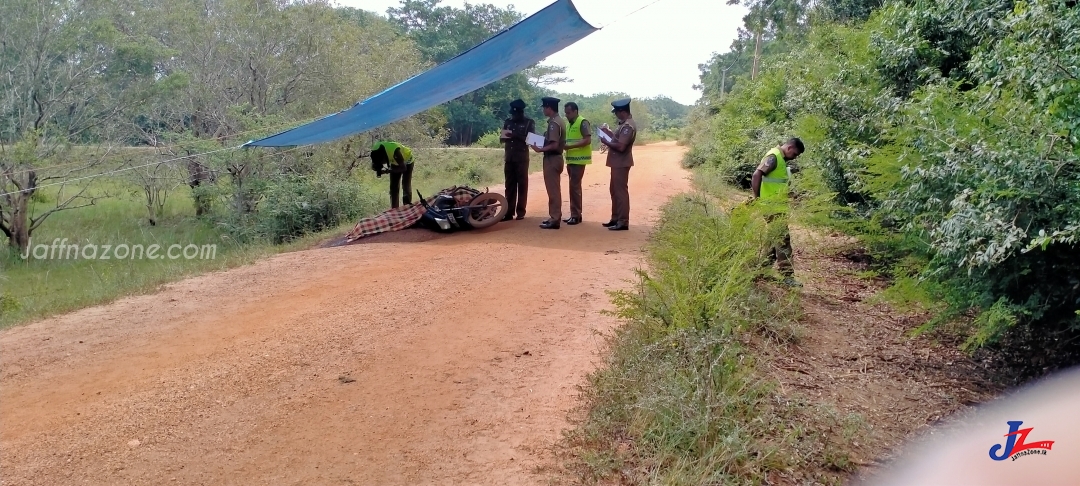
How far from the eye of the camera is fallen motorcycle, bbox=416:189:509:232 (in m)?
8.89

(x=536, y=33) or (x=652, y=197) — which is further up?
(x=536, y=33)

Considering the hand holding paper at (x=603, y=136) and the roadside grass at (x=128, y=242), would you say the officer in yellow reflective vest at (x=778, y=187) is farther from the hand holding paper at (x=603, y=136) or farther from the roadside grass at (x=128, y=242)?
the roadside grass at (x=128, y=242)

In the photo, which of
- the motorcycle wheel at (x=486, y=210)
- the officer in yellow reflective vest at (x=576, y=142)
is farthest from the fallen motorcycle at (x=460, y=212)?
the officer in yellow reflective vest at (x=576, y=142)

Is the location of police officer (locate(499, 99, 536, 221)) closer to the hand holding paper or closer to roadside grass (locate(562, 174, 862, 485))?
the hand holding paper

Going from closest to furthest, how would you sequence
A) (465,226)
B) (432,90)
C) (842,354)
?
(842,354), (432,90), (465,226)

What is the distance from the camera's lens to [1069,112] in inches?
156

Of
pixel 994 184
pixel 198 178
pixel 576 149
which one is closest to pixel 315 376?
pixel 994 184

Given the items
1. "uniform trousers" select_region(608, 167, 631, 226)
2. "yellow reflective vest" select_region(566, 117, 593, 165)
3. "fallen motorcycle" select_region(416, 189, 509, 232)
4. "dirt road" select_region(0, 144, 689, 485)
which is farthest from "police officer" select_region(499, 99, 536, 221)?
"dirt road" select_region(0, 144, 689, 485)

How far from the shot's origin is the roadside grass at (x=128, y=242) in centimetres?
718

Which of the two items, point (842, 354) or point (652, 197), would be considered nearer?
point (842, 354)

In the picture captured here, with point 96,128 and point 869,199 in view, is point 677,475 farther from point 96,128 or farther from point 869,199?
point 96,128

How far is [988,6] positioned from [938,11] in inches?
21.6

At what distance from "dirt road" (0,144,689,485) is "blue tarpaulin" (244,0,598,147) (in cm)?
216

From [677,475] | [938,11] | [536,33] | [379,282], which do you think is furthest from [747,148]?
[677,475]
